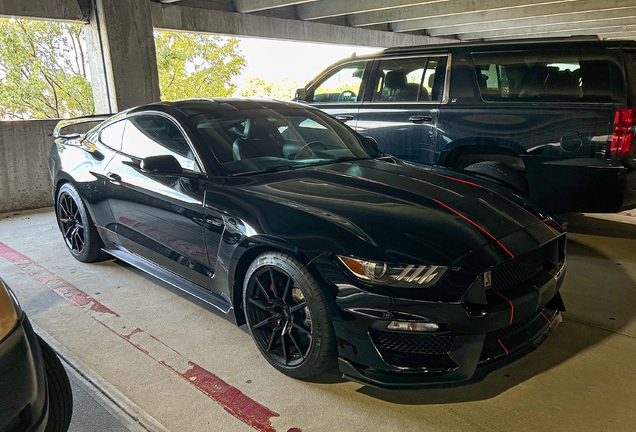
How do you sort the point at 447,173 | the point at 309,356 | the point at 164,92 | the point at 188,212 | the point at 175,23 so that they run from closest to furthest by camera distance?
the point at 309,356
the point at 188,212
the point at 447,173
the point at 175,23
the point at 164,92

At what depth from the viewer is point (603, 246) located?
4.67m

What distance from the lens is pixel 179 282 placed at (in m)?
3.28

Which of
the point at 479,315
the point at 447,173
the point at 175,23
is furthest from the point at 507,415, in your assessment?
the point at 175,23

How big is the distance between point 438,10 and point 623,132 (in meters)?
7.20

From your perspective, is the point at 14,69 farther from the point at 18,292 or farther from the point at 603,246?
the point at 603,246

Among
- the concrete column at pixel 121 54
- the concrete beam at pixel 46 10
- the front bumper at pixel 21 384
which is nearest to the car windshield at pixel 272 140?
the front bumper at pixel 21 384

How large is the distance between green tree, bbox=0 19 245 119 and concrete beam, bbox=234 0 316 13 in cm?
1184

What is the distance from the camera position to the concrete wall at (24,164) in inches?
260

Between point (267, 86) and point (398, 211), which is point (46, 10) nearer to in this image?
point (398, 211)

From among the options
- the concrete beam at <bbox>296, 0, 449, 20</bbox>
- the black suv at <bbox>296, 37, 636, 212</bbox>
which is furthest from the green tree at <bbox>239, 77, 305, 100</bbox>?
the black suv at <bbox>296, 37, 636, 212</bbox>

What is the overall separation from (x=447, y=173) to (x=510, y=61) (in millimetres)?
2024

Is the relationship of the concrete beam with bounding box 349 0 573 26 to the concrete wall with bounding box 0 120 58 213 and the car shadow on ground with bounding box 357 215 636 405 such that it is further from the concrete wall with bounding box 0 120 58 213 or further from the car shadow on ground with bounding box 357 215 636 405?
the concrete wall with bounding box 0 120 58 213

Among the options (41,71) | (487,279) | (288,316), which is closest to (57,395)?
(288,316)

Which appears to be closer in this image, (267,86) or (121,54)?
(121,54)
